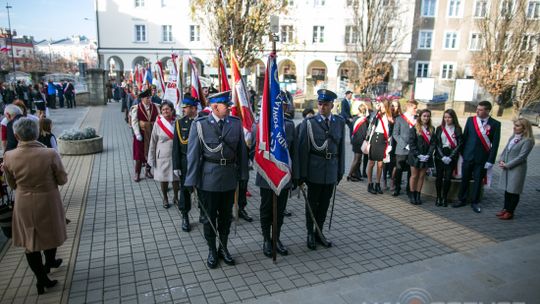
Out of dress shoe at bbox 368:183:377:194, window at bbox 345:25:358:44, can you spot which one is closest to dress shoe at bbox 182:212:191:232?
dress shoe at bbox 368:183:377:194

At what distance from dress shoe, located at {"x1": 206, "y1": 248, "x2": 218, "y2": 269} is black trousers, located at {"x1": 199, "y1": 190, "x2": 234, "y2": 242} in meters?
0.18

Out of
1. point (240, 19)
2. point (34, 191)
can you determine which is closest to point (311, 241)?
point (34, 191)

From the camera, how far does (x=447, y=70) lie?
4475cm

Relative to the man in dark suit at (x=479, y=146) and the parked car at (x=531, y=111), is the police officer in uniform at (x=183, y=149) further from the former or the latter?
the parked car at (x=531, y=111)

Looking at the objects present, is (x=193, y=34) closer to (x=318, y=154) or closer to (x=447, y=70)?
(x=447, y=70)

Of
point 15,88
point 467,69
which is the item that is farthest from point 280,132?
point 467,69

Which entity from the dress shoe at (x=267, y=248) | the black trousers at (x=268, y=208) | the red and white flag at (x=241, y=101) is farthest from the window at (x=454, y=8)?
the dress shoe at (x=267, y=248)

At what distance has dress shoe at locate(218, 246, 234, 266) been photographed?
16.8 ft

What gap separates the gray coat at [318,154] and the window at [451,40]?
145 feet

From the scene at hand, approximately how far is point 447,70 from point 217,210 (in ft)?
150

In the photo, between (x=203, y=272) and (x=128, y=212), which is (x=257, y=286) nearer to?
(x=203, y=272)

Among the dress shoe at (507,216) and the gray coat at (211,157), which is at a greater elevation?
the gray coat at (211,157)

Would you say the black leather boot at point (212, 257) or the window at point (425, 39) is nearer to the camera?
the black leather boot at point (212, 257)

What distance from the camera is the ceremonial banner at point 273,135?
5.07 meters
